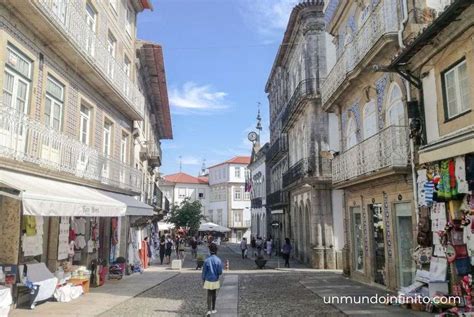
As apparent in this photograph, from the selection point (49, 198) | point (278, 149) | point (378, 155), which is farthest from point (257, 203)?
point (49, 198)

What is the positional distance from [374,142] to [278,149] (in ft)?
67.7

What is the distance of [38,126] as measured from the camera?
10.2 meters

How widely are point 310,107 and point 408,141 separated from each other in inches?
449

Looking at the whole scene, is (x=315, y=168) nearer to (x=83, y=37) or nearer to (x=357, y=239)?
(x=357, y=239)

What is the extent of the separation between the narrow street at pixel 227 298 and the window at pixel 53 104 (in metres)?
4.61

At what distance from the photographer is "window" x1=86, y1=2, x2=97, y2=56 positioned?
13.4 metres

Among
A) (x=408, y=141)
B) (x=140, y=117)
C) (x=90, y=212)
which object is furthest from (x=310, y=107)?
(x=90, y=212)

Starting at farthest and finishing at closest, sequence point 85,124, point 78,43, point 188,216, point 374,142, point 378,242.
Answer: point 188,216, point 85,124, point 378,242, point 374,142, point 78,43

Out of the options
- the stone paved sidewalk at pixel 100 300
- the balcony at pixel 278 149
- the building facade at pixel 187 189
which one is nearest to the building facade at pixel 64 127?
the stone paved sidewalk at pixel 100 300

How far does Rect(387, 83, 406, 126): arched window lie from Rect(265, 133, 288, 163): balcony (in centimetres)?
1723

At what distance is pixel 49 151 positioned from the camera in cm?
1092

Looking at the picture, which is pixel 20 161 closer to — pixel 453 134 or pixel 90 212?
pixel 90 212

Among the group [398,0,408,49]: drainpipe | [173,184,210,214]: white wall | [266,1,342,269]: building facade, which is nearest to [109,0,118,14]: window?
[266,1,342,269]: building facade

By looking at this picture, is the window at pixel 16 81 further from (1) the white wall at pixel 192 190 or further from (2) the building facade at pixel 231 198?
(1) the white wall at pixel 192 190
